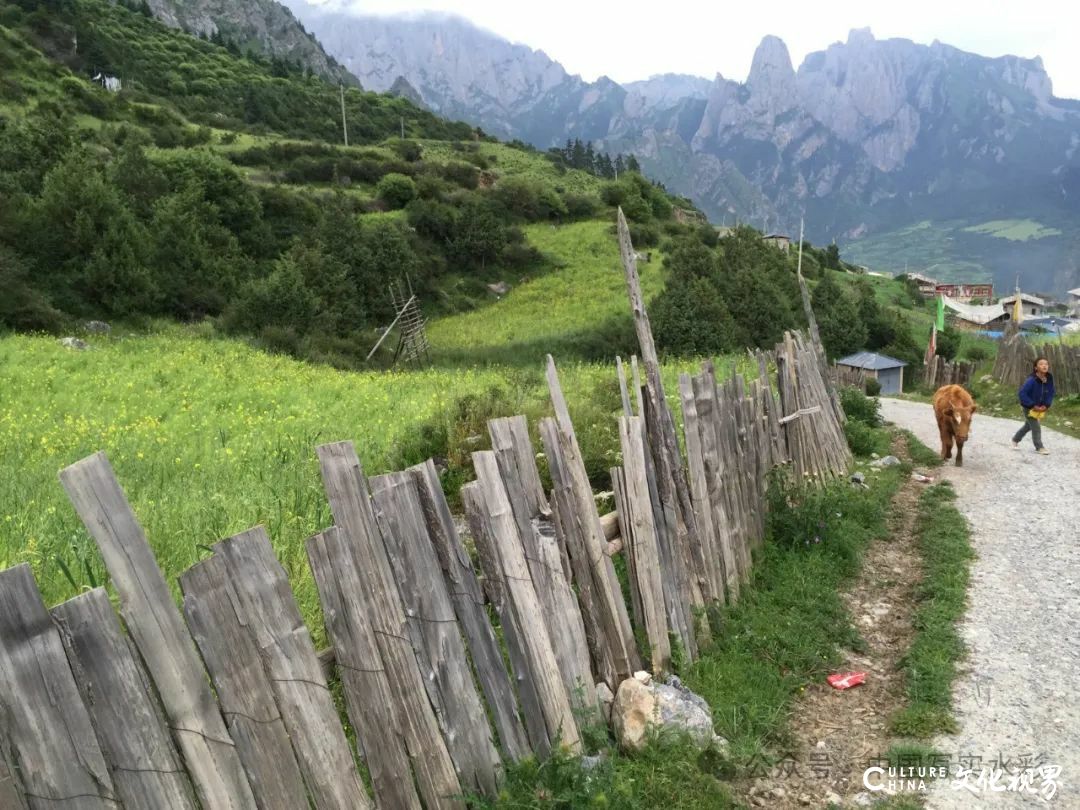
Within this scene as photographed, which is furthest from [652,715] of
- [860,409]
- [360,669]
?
[860,409]

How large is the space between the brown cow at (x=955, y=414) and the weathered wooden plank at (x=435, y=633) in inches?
395

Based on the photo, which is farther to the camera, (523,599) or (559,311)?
(559,311)

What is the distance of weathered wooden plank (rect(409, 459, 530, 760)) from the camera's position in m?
2.89

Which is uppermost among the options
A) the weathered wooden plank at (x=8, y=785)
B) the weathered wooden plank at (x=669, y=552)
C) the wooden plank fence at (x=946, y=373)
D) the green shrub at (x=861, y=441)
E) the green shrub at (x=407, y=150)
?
the green shrub at (x=407, y=150)

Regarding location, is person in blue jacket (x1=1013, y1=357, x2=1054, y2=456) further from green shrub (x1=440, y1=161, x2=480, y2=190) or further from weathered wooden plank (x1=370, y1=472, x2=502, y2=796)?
green shrub (x1=440, y1=161, x2=480, y2=190)

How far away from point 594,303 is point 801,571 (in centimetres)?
3074

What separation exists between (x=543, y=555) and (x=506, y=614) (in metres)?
0.35

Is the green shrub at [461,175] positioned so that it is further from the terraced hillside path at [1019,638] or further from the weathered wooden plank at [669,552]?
the weathered wooden plank at [669,552]

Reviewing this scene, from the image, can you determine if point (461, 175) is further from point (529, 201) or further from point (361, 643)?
point (361, 643)

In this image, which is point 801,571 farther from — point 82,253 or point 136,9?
point 136,9

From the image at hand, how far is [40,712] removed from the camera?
1.85m

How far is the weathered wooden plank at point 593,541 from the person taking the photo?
367 cm

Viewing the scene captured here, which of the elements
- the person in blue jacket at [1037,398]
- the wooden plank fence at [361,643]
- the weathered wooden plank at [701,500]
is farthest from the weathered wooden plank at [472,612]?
the person in blue jacket at [1037,398]

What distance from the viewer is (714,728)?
12.6 feet
